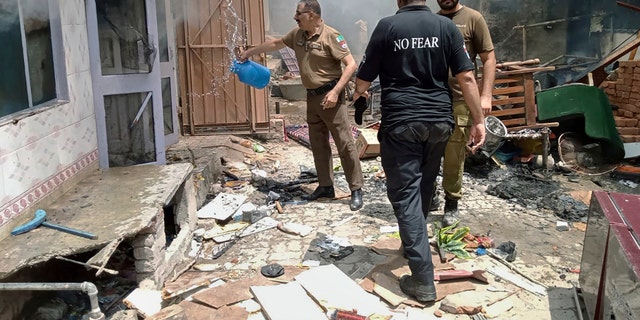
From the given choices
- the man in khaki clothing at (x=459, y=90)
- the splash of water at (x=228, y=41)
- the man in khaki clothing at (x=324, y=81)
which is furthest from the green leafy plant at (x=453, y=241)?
the splash of water at (x=228, y=41)

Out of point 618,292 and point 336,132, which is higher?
point 336,132

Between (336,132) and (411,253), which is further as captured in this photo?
(336,132)

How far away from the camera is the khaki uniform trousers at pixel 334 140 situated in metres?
5.61

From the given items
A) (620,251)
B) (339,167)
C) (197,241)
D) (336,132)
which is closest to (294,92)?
(339,167)

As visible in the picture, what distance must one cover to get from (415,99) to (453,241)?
1486 mm

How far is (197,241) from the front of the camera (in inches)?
194

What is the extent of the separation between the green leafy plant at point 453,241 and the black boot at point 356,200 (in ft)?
3.48

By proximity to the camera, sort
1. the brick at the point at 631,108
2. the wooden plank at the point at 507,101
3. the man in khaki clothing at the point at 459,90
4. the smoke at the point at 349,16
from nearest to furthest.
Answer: the man in khaki clothing at the point at 459,90 < the wooden plank at the point at 507,101 < the brick at the point at 631,108 < the smoke at the point at 349,16

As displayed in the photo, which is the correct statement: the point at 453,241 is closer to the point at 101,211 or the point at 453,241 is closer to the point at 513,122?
the point at 101,211

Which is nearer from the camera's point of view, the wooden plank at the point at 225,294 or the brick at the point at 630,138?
the wooden plank at the point at 225,294

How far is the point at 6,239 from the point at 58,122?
1.09 m

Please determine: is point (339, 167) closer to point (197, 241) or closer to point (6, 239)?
point (197, 241)

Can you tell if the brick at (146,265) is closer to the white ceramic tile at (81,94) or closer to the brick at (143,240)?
the brick at (143,240)

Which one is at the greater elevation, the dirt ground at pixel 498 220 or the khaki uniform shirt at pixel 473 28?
the khaki uniform shirt at pixel 473 28
